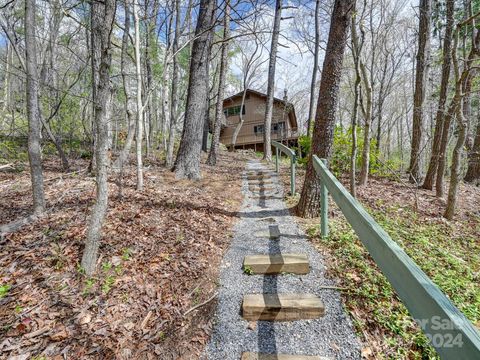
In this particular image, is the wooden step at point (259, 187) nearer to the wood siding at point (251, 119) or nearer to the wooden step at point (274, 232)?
the wooden step at point (274, 232)

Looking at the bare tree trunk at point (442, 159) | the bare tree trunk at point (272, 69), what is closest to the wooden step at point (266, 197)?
the bare tree trunk at point (442, 159)

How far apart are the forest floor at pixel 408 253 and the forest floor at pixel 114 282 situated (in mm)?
1393

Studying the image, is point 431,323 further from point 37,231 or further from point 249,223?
point 37,231

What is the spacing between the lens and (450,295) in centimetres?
259

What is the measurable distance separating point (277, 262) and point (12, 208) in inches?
187

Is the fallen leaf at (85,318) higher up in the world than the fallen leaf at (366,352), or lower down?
lower down

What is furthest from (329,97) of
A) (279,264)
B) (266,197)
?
(279,264)

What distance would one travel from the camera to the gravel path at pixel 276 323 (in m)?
1.93

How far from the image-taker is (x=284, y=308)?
2.20 meters

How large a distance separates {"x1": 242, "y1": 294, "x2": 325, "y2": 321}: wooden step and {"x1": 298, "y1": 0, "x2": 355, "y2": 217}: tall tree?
2099mm

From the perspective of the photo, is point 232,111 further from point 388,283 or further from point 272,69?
point 388,283

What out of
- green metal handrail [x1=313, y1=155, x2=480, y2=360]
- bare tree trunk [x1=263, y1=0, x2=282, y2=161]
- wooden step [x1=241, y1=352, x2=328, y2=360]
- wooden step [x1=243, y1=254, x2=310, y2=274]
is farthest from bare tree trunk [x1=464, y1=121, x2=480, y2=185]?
wooden step [x1=241, y1=352, x2=328, y2=360]

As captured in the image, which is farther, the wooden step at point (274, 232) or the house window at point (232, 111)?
the house window at point (232, 111)

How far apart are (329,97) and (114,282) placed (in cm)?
406
